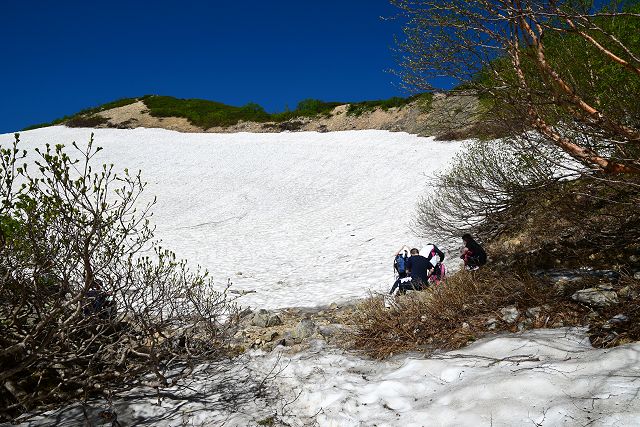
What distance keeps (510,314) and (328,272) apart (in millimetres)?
6950

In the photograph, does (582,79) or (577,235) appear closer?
(582,79)

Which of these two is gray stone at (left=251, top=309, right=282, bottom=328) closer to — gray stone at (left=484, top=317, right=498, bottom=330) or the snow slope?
the snow slope

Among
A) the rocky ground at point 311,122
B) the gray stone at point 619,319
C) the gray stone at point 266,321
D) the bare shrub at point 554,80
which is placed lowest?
the gray stone at point 266,321

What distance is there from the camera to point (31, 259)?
398 cm

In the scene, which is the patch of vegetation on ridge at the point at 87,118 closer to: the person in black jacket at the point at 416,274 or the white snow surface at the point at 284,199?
the white snow surface at the point at 284,199

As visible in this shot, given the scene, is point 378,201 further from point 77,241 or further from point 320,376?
point 77,241

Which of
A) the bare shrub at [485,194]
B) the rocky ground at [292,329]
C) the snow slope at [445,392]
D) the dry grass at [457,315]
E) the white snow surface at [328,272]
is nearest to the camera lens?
the snow slope at [445,392]

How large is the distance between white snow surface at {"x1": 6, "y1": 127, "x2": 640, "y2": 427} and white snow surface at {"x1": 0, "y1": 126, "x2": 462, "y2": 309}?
9cm

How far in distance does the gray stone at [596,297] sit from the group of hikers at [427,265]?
7.68ft

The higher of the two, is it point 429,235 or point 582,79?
point 582,79

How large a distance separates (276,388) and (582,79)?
5.02m

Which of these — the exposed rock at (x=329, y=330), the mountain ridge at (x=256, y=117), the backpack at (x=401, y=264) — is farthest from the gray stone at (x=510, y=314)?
the mountain ridge at (x=256, y=117)

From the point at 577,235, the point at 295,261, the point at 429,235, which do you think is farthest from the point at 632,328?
the point at 295,261

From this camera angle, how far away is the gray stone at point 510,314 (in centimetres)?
452
